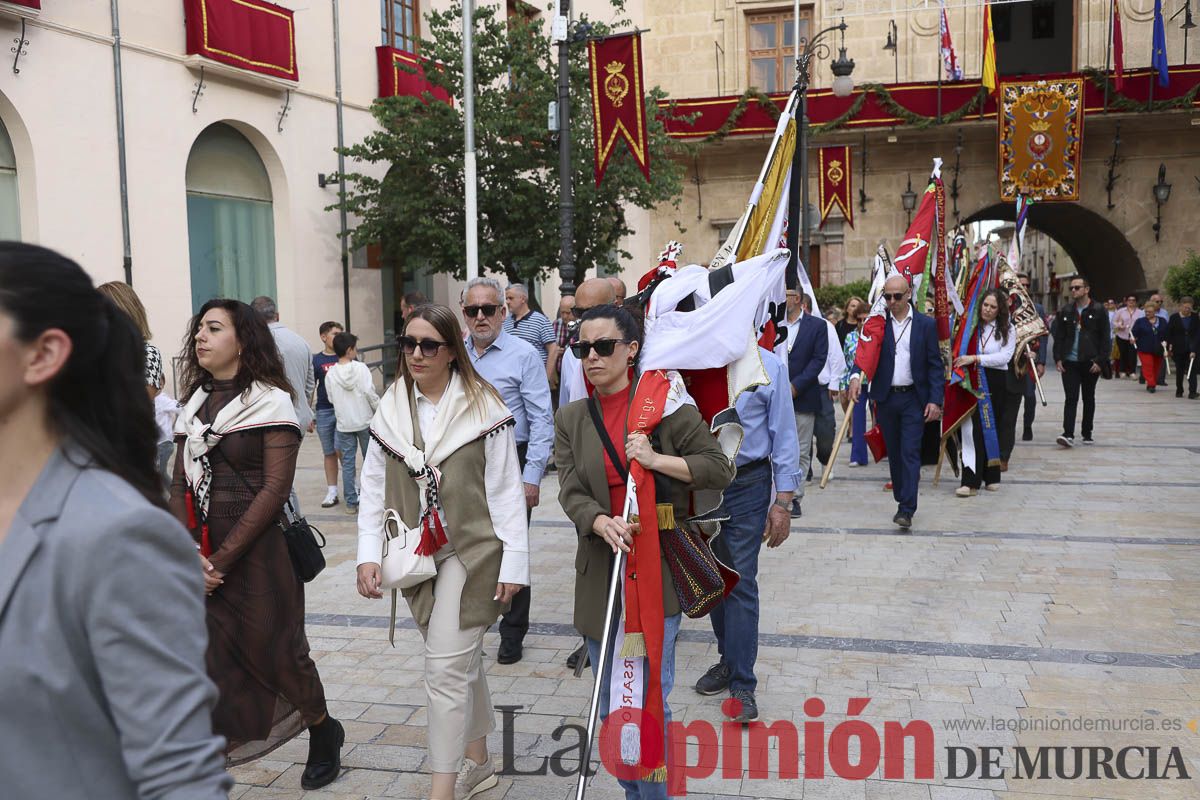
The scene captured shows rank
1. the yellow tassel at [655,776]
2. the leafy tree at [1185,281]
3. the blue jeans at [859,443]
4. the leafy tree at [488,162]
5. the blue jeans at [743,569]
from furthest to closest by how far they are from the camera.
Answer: the leafy tree at [1185,281]
the leafy tree at [488,162]
the blue jeans at [859,443]
the blue jeans at [743,569]
the yellow tassel at [655,776]

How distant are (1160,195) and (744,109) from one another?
10.3 m

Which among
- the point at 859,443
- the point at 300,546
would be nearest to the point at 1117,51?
the point at 859,443

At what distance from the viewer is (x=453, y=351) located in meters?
3.71

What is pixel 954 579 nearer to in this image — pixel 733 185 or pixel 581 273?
pixel 581 273

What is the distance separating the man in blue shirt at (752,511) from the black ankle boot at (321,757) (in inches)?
66.4

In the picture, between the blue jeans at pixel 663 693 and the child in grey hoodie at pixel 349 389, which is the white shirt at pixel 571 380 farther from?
the child in grey hoodie at pixel 349 389

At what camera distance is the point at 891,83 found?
26.0 m

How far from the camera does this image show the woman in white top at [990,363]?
9727mm

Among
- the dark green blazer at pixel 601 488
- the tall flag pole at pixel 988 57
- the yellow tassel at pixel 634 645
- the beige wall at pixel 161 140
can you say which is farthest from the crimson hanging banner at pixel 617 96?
the tall flag pole at pixel 988 57

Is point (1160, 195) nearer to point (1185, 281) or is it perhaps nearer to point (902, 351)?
point (1185, 281)

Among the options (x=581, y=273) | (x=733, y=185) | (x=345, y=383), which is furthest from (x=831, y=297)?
(x=345, y=383)

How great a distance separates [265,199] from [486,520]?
13.8 metres

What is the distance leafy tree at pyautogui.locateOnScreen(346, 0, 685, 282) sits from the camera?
1553cm

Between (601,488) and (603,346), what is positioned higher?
(603,346)
